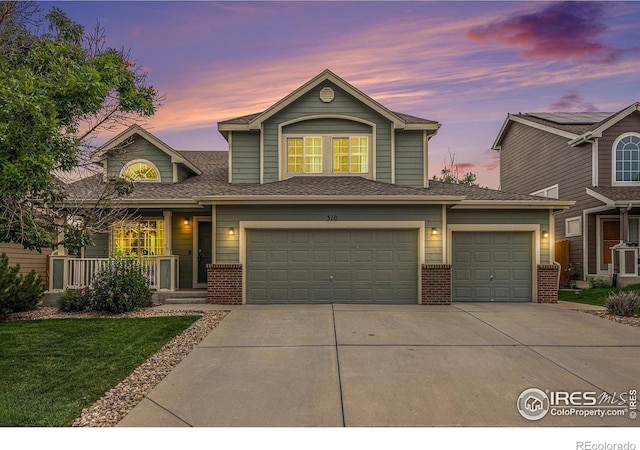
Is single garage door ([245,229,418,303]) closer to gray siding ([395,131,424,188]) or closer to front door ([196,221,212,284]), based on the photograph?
gray siding ([395,131,424,188])

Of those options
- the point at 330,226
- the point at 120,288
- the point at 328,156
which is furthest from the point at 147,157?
the point at 330,226

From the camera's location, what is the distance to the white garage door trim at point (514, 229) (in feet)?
42.4

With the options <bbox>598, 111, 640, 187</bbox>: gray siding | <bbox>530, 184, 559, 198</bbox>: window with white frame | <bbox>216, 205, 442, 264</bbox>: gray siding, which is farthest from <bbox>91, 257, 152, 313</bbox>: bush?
<bbox>530, 184, 559, 198</bbox>: window with white frame

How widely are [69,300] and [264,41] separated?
989 centimetres

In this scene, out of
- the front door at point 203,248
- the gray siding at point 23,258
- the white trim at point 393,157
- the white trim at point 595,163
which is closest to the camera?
the white trim at point 393,157

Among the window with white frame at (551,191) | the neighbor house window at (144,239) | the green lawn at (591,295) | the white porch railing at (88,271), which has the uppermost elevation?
the window with white frame at (551,191)

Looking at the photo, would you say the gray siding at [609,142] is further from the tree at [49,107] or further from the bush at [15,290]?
the bush at [15,290]

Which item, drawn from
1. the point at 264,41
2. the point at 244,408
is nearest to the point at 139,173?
the point at 264,41

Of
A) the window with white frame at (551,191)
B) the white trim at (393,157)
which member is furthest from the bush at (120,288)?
the window with white frame at (551,191)

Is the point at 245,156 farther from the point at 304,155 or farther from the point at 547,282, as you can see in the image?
the point at 547,282

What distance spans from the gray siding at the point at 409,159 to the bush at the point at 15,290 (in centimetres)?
1112

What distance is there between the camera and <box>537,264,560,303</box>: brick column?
42.1ft

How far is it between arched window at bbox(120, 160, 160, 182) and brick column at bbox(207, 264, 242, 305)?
4.79m

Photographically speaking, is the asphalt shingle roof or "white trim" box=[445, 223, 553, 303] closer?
the asphalt shingle roof
